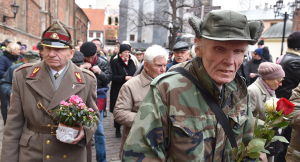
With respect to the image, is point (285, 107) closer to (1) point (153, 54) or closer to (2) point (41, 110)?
(1) point (153, 54)

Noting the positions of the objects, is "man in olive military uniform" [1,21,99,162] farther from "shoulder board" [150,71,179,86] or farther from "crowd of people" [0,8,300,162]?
"shoulder board" [150,71,179,86]

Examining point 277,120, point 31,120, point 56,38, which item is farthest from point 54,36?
point 277,120

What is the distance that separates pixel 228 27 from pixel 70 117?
1684 mm

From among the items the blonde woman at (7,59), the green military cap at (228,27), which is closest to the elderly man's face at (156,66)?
the green military cap at (228,27)

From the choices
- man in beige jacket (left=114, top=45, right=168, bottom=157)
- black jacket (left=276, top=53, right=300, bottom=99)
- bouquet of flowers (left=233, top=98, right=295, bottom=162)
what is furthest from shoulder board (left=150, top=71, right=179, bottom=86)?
black jacket (left=276, top=53, right=300, bottom=99)

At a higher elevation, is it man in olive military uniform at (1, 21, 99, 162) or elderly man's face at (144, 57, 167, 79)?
elderly man's face at (144, 57, 167, 79)

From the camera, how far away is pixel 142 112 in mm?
1587

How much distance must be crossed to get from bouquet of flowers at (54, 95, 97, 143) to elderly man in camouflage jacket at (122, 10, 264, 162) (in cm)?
100

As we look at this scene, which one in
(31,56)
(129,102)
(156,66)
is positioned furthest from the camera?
(31,56)

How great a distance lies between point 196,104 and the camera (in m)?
1.60

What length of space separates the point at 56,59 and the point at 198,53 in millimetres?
1674

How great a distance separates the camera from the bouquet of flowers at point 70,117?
2354 millimetres

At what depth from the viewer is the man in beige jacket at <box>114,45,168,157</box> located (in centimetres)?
333

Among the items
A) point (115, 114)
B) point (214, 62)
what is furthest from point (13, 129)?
point (214, 62)
